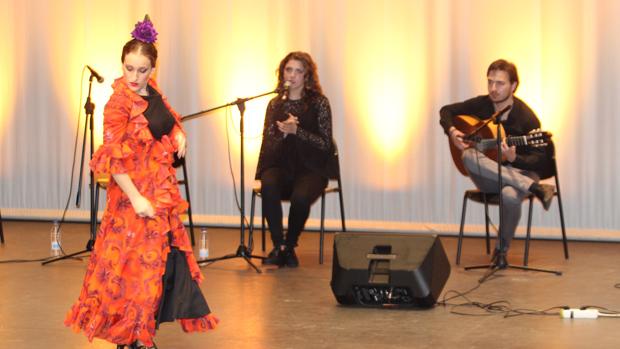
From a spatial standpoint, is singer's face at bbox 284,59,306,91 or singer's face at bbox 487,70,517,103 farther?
singer's face at bbox 284,59,306,91

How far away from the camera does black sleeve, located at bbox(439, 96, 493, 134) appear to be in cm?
618

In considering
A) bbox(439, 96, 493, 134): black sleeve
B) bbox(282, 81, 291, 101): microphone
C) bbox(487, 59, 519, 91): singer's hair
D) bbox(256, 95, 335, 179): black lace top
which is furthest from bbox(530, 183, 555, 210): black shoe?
bbox(282, 81, 291, 101): microphone

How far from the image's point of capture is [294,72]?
20.2 feet

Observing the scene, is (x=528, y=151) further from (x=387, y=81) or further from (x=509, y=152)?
(x=387, y=81)

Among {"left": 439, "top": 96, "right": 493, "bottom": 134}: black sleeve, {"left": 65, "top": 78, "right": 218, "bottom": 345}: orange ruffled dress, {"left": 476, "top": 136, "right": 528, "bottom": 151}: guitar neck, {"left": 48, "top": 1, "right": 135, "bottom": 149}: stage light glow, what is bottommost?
{"left": 65, "top": 78, "right": 218, "bottom": 345}: orange ruffled dress

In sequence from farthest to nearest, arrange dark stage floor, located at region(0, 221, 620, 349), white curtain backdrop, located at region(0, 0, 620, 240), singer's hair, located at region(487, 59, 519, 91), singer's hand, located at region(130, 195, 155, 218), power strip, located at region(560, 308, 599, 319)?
white curtain backdrop, located at region(0, 0, 620, 240) → singer's hair, located at region(487, 59, 519, 91) → power strip, located at region(560, 308, 599, 319) → dark stage floor, located at region(0, 221, 620, 349) → singer's hand, located at region(130, 195, 155, 218)

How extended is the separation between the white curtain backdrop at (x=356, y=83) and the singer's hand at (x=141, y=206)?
422 centimetres

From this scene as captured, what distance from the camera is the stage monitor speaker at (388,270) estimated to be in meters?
4.63

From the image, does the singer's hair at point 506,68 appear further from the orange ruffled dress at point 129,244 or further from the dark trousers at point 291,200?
the orange ruffled dress at point 129,244

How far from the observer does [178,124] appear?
3.67 metres

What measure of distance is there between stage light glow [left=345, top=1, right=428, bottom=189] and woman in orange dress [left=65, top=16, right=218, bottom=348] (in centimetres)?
407

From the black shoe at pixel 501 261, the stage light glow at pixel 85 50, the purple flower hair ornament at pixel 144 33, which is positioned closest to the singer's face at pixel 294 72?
the black shoe at pixel 501 261

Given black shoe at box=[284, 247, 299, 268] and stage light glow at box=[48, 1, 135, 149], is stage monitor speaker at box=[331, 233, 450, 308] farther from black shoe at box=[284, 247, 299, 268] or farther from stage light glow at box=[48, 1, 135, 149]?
stage light glow at box=[48, 1, 135, 149]

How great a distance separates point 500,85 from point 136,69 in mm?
3021
